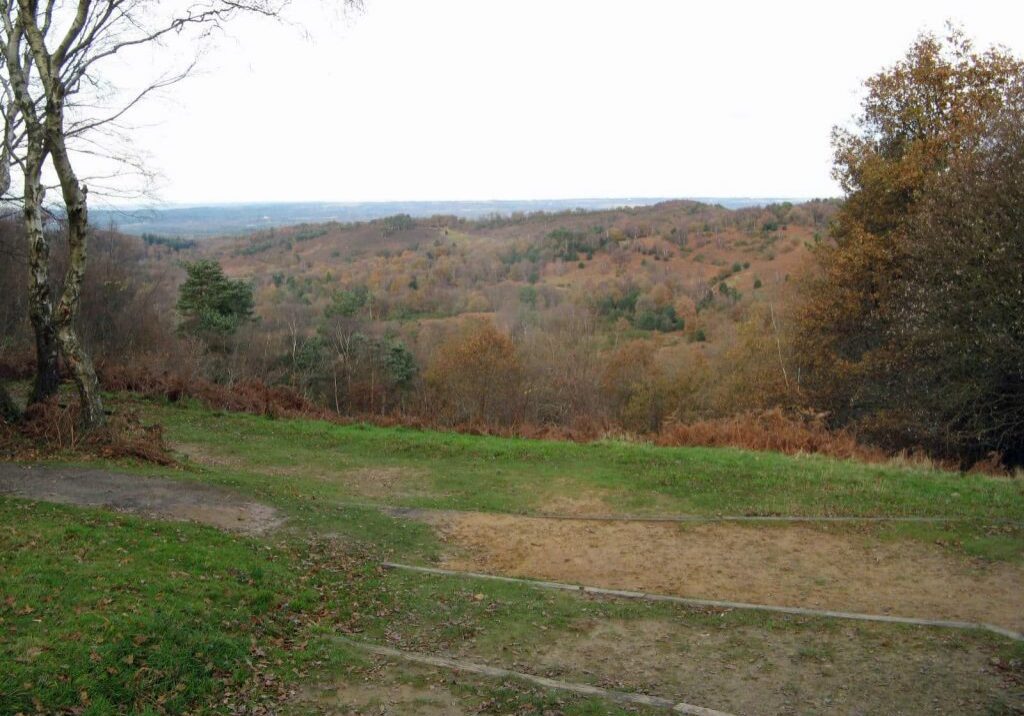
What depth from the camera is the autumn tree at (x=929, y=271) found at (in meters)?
14.4

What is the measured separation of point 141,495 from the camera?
885cm

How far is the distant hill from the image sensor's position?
8719 centimetres

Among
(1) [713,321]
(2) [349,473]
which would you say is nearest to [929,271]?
(2) [349,473]

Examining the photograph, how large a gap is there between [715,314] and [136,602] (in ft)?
167

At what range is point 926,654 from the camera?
233 inches

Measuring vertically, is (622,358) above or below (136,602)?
below

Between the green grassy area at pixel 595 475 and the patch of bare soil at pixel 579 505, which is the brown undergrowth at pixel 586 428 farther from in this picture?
the patch of bare soil at pixel 579 505

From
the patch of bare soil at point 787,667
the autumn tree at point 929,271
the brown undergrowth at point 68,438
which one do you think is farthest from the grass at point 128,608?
the autumn tree at point 929,271

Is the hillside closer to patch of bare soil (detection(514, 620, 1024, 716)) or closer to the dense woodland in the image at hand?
the dense woodland

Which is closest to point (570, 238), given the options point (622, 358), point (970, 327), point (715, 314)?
point (715, 314)

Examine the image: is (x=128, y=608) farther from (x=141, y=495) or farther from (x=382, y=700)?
(x=141, y=495)

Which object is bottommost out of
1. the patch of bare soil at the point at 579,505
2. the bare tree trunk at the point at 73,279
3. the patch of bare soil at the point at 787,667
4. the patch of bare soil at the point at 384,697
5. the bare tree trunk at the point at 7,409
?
the patch of bare soil at the point at 579,505

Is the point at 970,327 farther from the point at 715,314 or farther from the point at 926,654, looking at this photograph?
the point at 715,314

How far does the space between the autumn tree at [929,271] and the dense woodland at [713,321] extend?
53 millimetres
